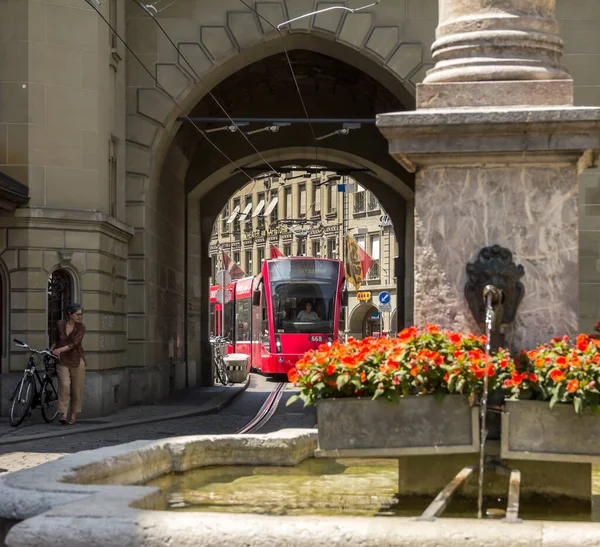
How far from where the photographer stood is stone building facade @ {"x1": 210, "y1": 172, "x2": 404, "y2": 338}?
259 ft

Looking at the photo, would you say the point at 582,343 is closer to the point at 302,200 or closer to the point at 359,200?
the point at 359,200

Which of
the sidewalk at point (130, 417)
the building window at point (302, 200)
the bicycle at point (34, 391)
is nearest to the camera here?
the sidewalk at point (130, 417)

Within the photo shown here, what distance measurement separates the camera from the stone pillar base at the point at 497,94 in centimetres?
909

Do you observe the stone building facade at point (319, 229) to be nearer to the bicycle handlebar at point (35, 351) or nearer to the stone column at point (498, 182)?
the bicycle handlebar at point (35, 351)

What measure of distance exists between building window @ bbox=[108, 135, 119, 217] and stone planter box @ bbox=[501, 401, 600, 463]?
17.5 m

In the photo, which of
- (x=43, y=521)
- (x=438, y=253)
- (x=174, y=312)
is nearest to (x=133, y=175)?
(x=174, y=312)

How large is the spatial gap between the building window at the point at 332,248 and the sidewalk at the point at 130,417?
53.5 metres

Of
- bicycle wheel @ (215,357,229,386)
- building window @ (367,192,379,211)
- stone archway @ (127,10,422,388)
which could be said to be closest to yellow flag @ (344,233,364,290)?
building window @ (367,192,379,211)

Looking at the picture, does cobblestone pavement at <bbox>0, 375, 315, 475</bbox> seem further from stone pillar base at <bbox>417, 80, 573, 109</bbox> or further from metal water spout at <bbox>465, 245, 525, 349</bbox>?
stone pillar base at <bbox>417, 80, 573, 109</bbox>

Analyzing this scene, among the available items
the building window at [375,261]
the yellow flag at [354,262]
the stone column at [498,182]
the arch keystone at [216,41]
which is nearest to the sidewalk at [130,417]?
the arch keystone at [216,41]

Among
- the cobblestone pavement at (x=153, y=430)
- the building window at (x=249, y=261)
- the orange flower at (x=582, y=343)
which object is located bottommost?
the cobblestone pavement at (x=153, y=430)

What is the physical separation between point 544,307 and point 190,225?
2844 centimetres

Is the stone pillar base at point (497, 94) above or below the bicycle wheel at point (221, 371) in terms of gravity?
above

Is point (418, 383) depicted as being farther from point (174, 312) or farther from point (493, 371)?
point (174, 312)
